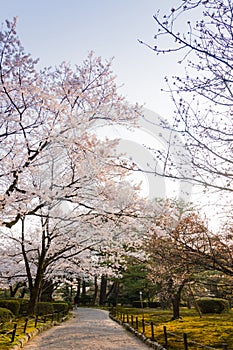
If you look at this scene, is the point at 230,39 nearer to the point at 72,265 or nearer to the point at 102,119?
the point at 102,119

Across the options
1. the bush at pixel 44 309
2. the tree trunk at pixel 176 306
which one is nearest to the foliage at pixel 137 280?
the bush at pixel 44 309

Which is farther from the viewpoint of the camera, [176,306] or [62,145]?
[176,306]

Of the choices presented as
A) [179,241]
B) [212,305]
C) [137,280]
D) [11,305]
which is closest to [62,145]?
[179,241]

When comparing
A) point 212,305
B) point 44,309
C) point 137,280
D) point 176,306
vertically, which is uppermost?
point 137,280

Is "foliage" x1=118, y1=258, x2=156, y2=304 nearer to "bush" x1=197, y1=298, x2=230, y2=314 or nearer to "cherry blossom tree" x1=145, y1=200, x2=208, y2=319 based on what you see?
"bush" x1=197, y1=298, x2=230, y2=314

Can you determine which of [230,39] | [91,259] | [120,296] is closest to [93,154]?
[230,39]

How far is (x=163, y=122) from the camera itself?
5.30m

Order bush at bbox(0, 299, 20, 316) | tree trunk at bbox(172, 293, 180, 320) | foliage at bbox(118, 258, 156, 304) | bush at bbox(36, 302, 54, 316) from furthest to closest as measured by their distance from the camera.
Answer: foliage at bbox(118, 258, 156, 304) → bush at bbox(36, 302, 54, 316) → tree trunk at bbox(172, 293, 180, 320) → bush at bbox(0, 299, 20, 316)

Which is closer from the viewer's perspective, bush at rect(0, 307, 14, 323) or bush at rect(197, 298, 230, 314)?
bush at rect(0, 307, 14, 323)

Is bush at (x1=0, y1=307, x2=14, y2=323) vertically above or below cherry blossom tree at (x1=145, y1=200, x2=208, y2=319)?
below

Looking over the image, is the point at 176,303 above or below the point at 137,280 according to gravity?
below

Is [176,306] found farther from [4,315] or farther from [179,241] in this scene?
[179,241]

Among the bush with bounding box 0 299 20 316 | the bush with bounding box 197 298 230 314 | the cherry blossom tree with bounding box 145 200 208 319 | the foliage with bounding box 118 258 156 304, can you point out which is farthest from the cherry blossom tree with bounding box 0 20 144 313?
the foliage with bounding box 118 258 156 304

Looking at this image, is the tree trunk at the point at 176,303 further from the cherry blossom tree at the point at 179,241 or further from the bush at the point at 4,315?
the bush at the point at 4,315
